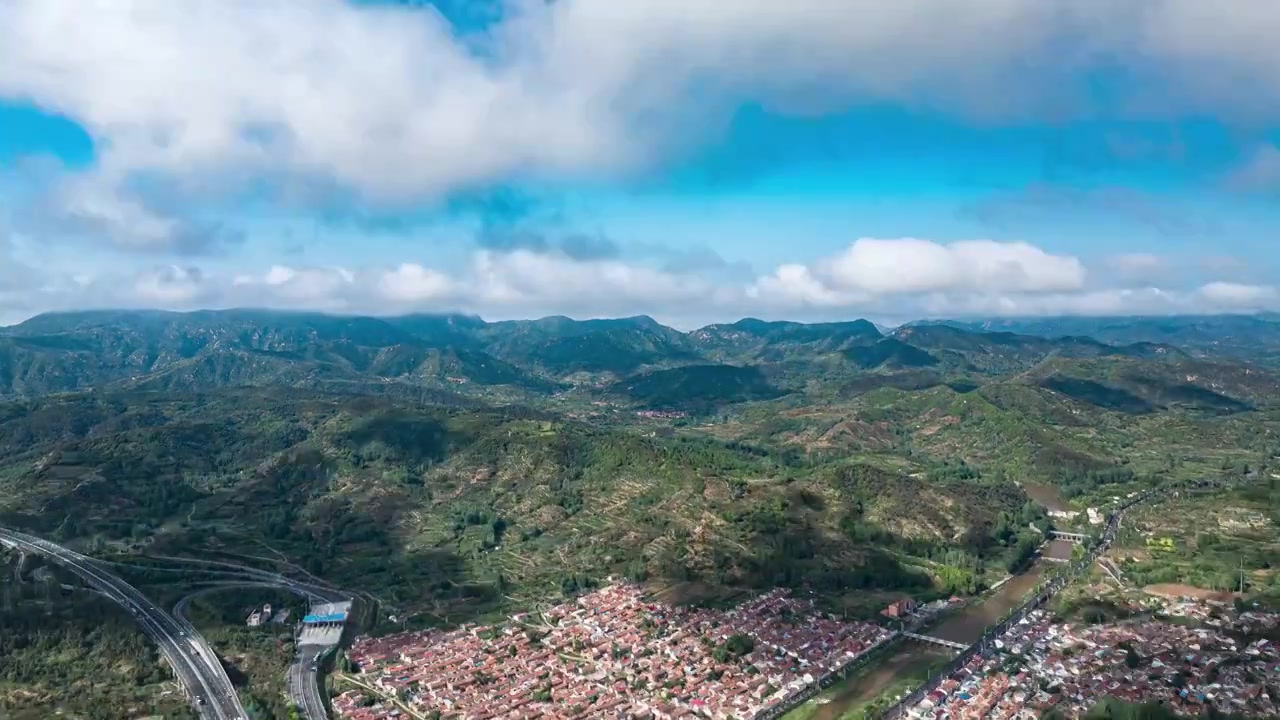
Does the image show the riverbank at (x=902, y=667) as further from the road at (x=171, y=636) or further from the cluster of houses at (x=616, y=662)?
the road at (x=171, y=636)

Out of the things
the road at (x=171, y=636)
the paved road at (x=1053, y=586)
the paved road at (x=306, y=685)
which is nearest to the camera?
the paved road at (x=1053, y=586)

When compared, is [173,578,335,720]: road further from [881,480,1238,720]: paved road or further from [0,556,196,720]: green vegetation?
[881,480,1238,720]: paved road

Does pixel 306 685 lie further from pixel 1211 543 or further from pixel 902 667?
pixel 1211 543

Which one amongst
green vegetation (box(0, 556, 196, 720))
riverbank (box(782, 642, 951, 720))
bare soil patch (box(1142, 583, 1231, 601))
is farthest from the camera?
bare soil patch (box(1142, 583, 1231, 601))

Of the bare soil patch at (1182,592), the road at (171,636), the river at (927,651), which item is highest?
the bare soil patch at (1182,592)

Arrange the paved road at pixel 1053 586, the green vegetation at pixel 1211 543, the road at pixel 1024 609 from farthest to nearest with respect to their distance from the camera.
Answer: the green vegetation at pixel 1211 543 < the paved road at pixel 1053 586 < the road at pixel 1024 609

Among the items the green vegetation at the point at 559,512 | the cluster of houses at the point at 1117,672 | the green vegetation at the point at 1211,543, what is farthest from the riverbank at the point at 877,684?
the green vegetation at the point at 1211,543

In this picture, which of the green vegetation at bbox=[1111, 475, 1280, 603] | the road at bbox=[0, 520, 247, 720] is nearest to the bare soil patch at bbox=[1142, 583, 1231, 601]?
the green vegetation at bbox=[1111, 475, 1280, 603]

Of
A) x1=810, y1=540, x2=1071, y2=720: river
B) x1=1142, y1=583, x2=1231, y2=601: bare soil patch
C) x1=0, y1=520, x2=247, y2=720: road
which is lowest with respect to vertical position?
x1=810, y1=540, x2=1071, y2=720: river
